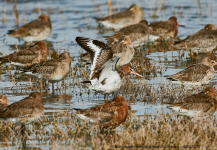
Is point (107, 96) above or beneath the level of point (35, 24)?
beneath

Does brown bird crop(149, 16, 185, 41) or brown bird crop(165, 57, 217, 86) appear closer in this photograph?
brown bird crop(165, 57, 217, 86)

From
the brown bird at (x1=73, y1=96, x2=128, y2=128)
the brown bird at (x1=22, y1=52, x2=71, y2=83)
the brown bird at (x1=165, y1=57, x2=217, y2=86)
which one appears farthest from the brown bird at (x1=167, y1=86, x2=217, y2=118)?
the brown bird at (x1=22, y1=52, x2=71, y2=83)

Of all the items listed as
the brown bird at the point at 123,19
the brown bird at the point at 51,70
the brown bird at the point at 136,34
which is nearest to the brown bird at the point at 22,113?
the brown bird at the point at 51,70

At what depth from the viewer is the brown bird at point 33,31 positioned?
16.2m

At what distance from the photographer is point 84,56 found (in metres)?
12.2

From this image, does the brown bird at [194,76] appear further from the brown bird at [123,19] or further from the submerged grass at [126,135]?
the brown bird at [123,19]

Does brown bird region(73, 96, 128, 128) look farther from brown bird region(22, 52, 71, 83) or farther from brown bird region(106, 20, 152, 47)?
brown bird region(106, 20, 152, 47)

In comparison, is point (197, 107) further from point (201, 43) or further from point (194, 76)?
point (201, 43)

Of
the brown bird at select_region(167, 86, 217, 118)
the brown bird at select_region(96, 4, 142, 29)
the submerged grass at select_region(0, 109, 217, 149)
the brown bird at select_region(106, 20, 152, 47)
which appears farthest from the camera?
the brown bird at select_region(96, 4, 142, 29)

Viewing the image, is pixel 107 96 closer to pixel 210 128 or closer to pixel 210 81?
pixel 210 81

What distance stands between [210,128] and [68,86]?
15.5 feet

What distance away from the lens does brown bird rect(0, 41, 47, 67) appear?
1180cm

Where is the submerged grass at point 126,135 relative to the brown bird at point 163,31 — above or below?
below

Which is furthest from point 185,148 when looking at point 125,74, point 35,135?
point 125,74
